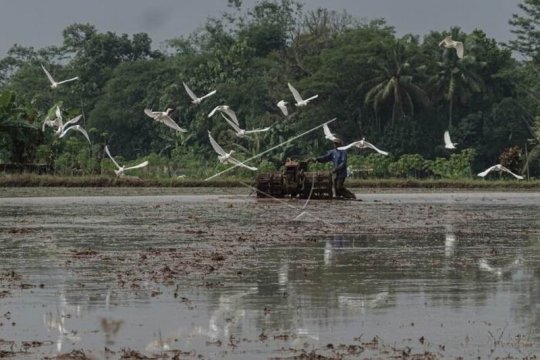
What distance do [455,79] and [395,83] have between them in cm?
370

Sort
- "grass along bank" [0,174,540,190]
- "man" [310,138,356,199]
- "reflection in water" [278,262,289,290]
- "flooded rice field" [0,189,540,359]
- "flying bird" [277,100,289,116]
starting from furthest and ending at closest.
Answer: "grass along bank" [0,174,540,190] → "flying bird" [277,100,289,116] → "man" [310,138,356,199] → "reflection in water" [278,262,289,290] → "flooded rice field" [0,189,540,359]

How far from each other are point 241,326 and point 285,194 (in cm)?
2323

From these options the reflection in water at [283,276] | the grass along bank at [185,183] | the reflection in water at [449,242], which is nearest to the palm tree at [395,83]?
the grass along bank at [185,183]

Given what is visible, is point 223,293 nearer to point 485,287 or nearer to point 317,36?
point 485,287

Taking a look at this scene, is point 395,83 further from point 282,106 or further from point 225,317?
point 225,317

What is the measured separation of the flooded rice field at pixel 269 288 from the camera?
10328 mm

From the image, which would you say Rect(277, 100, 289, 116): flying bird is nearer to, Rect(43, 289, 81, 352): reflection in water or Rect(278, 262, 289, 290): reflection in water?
Rect(278, 262, 289, 290): reflection in water

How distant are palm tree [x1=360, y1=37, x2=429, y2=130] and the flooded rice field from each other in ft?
193

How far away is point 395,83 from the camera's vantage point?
83.8 meters

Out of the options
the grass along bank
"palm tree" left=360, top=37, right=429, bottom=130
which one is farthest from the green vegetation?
the grass along bank

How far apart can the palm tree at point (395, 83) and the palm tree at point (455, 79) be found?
1.30 meters

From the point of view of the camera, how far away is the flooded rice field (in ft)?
33.9

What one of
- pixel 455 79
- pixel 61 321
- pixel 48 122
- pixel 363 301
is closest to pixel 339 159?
pixel 48 122

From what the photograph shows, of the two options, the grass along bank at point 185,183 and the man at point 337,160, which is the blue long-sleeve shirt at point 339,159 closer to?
the man at point 337,160
